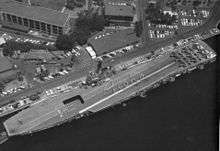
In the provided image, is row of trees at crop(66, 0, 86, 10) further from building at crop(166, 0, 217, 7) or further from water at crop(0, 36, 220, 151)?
water at crop(0, 36, 220, 151)

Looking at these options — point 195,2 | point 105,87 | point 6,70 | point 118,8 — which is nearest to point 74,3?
point 118,8

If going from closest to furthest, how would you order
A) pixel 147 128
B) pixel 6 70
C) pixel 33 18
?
1. pixel 147 128
2. pixel 6 70
3. pixel 33 18

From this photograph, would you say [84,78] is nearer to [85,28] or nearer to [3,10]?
[85,28]

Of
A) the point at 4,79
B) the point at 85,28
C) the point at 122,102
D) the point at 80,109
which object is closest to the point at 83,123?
the point at 80,109

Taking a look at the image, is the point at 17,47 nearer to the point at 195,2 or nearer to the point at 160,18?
the point at 160,18

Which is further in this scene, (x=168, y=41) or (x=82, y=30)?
(x=82, y=30)

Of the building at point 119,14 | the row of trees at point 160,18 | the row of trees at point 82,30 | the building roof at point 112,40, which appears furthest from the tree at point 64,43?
the row of trees at point 160,18
